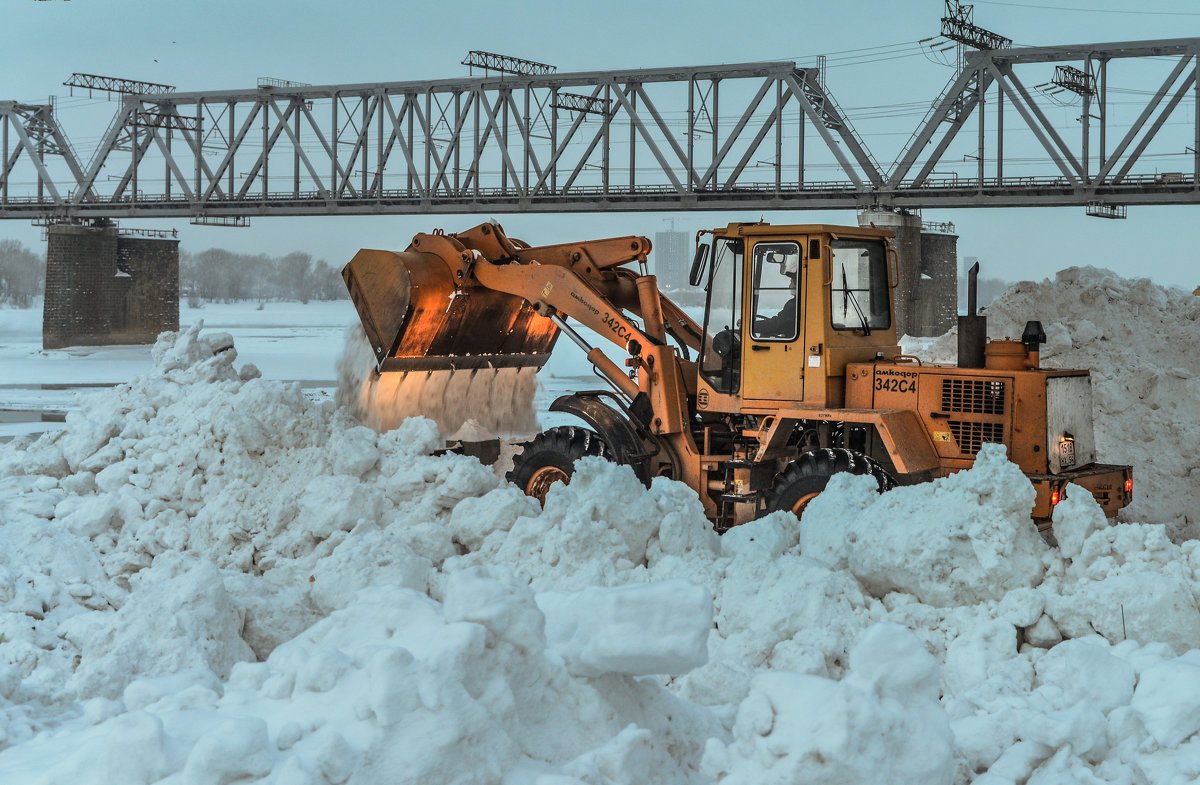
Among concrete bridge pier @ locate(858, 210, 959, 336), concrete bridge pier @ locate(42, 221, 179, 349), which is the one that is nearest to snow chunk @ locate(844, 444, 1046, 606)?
concrete bridge pier @ locate(858, 210, 959, 336)

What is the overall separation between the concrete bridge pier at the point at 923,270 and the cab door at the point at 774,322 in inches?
946

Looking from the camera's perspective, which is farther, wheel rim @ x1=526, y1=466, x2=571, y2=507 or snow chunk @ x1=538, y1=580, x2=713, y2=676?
wheel rim @ x1=526, y1=466, x2=571, y2=507

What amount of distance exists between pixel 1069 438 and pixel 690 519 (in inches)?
124

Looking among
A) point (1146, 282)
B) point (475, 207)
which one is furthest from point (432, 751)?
point (475, 207)

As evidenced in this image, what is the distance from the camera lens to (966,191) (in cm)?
3578

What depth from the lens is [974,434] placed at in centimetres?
868

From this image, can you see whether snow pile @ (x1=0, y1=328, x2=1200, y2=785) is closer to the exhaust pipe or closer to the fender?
the fender

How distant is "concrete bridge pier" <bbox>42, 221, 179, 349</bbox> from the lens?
51406mm

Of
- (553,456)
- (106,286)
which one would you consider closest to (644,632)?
(553,456)

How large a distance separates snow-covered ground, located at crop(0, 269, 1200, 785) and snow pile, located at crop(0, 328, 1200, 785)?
0.01 meters

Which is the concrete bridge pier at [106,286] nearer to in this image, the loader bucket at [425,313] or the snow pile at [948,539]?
the loader bucket at [425,313]

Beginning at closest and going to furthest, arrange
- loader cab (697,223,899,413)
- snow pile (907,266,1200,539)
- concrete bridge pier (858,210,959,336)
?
loader cab (697,223,899,413), snow pile (907,266,1200,539), concrete bridge pier (858,210,959,336)

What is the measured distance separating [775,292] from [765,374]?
2.06ft

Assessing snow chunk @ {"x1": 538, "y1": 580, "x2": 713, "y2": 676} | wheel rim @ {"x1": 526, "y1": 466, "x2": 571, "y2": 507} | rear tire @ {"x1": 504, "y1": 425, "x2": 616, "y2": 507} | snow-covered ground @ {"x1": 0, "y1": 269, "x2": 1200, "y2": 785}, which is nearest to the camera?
snow-covered ground @ {"x1": 0, "y1": 269, "x2": 1200, "y2": 785}
